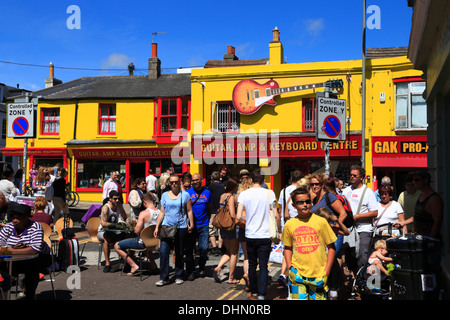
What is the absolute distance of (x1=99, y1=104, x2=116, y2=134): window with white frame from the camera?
2417 centimetres

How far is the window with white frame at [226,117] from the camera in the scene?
820 inches

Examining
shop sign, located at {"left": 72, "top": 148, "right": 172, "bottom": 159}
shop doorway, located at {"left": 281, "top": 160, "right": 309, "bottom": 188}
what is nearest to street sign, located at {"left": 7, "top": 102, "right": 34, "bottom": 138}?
shop sign, located at {"left": 72, "top": 148, "right": 172, "bottom": 159}

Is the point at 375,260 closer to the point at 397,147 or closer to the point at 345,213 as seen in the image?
the point at 345,213

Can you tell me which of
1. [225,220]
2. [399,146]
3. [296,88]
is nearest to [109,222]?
[225,220]

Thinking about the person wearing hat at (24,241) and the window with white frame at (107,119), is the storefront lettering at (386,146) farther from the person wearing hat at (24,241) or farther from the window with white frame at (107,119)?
the person wearing hat at (24,241)

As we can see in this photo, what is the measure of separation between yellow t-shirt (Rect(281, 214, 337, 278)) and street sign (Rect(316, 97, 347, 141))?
13.8 ft

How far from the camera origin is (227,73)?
20.8 m

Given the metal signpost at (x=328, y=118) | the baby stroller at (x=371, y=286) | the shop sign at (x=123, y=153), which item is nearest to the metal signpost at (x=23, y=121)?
the metal signpost at (x=328, y=118)

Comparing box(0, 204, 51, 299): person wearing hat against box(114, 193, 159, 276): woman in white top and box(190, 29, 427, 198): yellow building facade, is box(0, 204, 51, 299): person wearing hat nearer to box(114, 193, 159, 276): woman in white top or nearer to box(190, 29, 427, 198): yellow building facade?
box(114, 193, 159, 276): woman in white top

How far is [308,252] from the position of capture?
4.47 metres

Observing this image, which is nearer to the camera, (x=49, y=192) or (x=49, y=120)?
(x=49, y=192)

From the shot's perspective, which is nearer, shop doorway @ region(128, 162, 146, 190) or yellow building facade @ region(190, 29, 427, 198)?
yellow building facade @ region(190, 29, 427, 198)

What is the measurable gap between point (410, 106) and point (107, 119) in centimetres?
1636

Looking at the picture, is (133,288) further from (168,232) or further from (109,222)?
(109,222)
